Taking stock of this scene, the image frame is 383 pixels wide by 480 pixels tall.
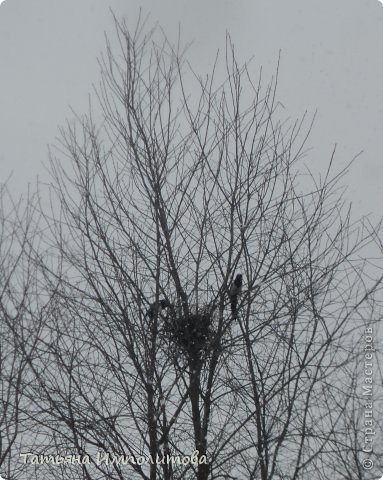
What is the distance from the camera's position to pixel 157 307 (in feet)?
16.9

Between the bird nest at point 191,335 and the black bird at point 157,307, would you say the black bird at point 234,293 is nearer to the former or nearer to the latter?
the bird nest at point 191,335

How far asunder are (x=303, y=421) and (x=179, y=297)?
1.12m

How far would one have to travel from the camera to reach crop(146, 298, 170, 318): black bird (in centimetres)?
511

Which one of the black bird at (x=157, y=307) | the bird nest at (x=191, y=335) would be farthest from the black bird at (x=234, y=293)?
the black bird at (x=157, y=307)

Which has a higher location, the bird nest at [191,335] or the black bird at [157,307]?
the black bird at [157,307]

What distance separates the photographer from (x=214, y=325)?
519 centimetres

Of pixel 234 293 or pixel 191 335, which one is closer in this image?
pixel 191 335

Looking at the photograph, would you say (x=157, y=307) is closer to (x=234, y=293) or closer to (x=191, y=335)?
(x=191, y=335)

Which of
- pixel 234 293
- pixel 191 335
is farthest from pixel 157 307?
pixel 234 293

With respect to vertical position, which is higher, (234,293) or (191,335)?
(234,293)

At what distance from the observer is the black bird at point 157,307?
5109 mm

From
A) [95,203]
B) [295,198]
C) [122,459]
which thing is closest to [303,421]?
[122,459]

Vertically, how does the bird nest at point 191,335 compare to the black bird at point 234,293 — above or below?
below

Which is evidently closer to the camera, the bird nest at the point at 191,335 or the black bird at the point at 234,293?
the bird nest at the point at 191,335
